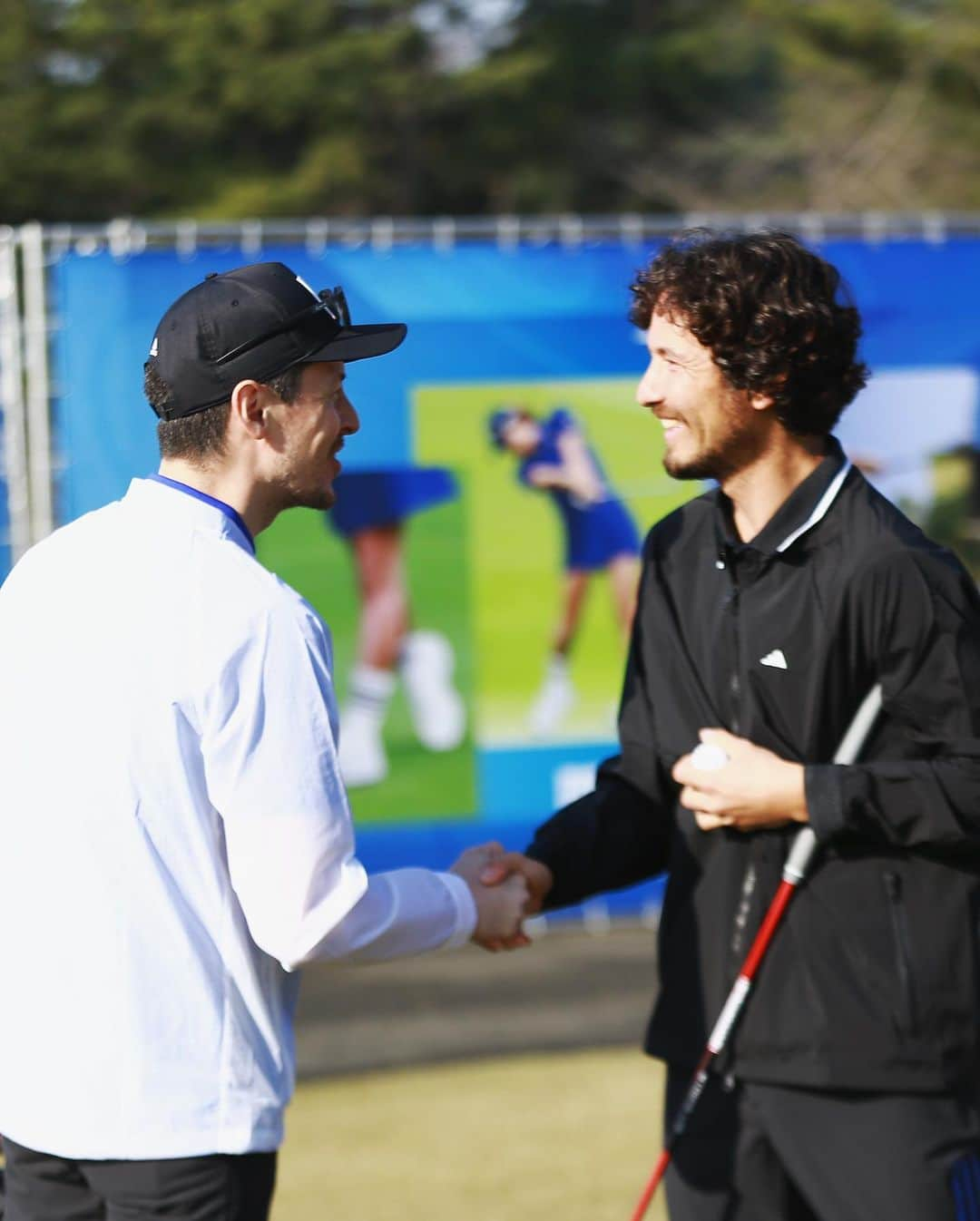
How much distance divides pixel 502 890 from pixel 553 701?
3.70 metres

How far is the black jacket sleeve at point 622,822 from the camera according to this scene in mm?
2984

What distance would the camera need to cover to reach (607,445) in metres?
6.44

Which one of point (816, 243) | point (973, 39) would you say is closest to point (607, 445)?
point (816, 243)

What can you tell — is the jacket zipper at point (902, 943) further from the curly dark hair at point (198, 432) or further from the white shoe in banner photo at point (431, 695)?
the white shoe in banner photo at point (431, 695)

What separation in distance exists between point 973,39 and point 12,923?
86.5 ft

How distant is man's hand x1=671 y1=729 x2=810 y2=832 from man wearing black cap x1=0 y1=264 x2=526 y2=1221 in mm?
570

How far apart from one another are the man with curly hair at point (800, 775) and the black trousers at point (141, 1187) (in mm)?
676

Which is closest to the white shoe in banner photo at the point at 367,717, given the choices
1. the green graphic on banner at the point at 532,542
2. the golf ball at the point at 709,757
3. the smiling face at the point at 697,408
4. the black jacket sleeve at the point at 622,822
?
the green graphic on banner at the point at 532,542

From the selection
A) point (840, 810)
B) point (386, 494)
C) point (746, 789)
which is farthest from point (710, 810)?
point (386, 494)

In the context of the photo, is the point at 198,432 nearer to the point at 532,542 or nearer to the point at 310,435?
the point at 310,435

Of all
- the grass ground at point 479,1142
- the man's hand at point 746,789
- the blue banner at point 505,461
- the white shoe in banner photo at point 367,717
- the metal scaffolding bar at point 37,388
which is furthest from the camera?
the white shoe in banner photo at point 367,717

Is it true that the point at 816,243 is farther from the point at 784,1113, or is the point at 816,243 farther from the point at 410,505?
the point at 784,1113

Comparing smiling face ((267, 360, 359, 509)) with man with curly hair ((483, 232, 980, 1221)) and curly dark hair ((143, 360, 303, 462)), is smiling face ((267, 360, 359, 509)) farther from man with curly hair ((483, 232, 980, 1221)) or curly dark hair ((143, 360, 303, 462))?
man with curly hair ((483, 232, 980, 1221))

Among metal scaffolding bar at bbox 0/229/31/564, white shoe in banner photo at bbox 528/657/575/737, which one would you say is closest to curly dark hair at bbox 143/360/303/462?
metal scaffolding bar at bbox 0/229/31/564
